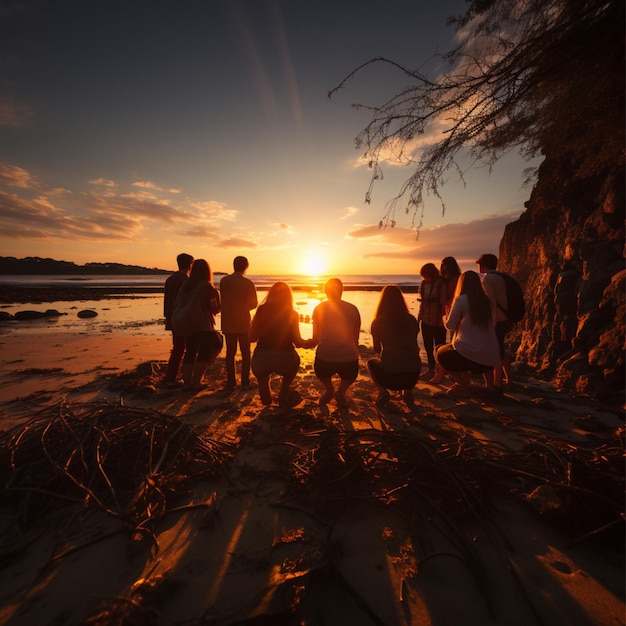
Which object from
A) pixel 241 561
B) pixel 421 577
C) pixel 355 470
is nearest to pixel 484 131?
pixel 355 470

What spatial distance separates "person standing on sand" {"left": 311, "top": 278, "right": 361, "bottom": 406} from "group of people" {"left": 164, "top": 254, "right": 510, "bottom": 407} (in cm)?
2

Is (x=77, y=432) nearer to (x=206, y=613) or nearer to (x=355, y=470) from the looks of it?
(x=206, y=613)

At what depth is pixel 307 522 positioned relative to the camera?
2.26 metres

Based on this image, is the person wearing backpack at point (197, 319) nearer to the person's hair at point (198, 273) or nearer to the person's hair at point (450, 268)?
the person's hair at point (198, 273)

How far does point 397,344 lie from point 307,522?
9.19ft

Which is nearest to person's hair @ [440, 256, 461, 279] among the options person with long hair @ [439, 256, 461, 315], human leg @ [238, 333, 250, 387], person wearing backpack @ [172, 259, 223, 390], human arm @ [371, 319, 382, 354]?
person with long hair @ [439, 256, 461, 315]

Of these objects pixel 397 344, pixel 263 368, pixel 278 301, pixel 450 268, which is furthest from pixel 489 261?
pixel 263 368

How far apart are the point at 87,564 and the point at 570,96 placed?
7172mm

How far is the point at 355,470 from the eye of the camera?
271cm

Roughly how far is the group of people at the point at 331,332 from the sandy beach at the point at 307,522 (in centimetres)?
89

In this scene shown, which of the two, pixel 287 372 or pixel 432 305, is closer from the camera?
pixel 287 372

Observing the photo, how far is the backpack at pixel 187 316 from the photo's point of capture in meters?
5.03

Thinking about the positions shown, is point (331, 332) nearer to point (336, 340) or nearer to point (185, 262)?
point (336, 340)

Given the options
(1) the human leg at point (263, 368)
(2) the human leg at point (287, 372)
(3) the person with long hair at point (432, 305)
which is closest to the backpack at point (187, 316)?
(1) the human leg at point (263, 368)
